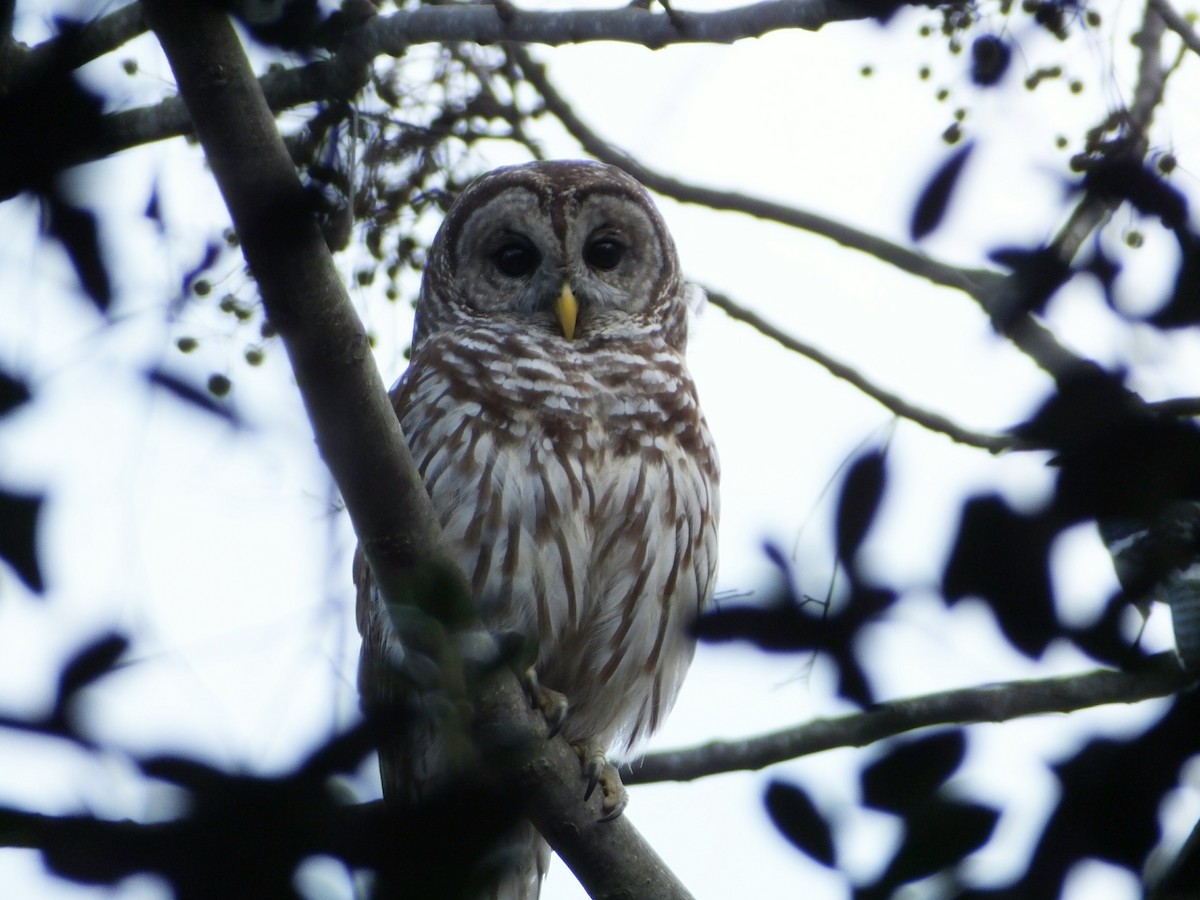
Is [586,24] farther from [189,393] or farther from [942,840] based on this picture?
[942,840]

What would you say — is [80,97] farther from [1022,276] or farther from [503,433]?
[503,433]

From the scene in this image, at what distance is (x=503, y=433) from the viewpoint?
391 centimetres

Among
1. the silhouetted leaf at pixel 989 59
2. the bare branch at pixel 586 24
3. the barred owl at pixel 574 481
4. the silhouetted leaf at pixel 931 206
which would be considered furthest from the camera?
the barred owl at pixel 574 481

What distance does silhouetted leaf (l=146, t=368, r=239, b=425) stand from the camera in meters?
1.82

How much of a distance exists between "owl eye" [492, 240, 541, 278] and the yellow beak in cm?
25

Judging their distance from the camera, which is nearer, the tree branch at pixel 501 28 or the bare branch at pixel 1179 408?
the bare branch at pixel 1179 408

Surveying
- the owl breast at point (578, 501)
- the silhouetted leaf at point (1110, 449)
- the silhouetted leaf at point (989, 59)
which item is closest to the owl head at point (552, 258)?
the owl breast at point (578, 501)

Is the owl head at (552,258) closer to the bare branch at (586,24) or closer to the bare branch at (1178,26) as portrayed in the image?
the bare branch at (586,24)

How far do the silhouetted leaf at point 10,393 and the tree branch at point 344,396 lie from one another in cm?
25

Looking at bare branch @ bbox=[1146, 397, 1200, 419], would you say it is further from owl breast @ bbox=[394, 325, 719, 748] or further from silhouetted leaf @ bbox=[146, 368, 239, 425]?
owl breast @ bbox=[394, 325, 719, 748]

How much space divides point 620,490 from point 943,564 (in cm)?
272

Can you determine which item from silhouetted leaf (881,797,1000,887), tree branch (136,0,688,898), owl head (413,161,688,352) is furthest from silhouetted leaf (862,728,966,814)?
owl head (413,161,688,352)

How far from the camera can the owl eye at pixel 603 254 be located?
4.91m

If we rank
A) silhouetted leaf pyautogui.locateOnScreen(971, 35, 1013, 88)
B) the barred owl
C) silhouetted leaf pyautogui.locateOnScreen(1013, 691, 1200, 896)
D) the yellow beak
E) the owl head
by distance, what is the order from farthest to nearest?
the owl head → the yellow beak → the barred owl → silhouetted leaf pyautogui.locateOnScreen(971, 35, 1013, 88) → silhouetted leaf pyautogui.locateOnScreen(1013, 691, 1200, 896)
